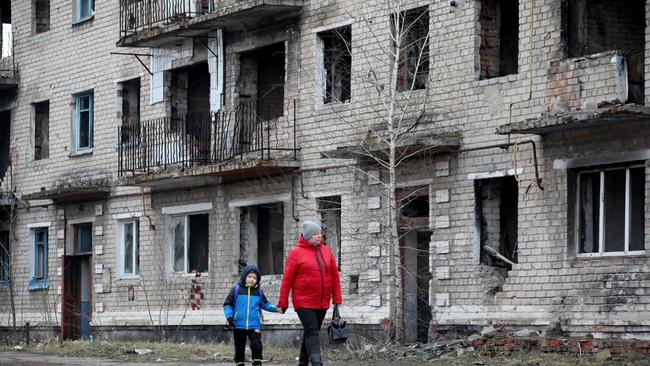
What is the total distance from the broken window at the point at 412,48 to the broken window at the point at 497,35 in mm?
1206

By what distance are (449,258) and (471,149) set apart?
6.00 ft

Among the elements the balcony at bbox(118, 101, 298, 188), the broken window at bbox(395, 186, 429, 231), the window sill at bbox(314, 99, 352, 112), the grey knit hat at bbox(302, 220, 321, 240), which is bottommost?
the grey knit hat at bbox(302, 220, 321, 240)

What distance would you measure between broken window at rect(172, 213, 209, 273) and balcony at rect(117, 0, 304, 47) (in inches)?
149

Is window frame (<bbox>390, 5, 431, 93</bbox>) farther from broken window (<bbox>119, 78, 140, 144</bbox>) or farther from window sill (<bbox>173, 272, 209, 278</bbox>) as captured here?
broken window (<bbox>119, 78, 140, 144</bbox>)

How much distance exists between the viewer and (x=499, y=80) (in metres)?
22.9

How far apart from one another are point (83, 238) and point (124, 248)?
204cm

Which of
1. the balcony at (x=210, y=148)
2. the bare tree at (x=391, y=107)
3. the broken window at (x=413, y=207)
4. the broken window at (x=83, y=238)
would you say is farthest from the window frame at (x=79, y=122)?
the broken window at (x=413, y=207)

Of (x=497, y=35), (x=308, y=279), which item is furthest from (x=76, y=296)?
(x=308, y=279)

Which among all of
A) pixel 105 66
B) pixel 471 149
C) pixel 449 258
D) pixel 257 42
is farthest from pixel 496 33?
pixel 105 66

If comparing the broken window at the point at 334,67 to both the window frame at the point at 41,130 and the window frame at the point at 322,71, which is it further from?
the window frame at the point at 41,130

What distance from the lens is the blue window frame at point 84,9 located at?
33897 millimetres

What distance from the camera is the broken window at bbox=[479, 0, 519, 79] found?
23.5 m

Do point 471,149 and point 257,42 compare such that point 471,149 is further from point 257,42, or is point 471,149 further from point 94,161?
point 94,161

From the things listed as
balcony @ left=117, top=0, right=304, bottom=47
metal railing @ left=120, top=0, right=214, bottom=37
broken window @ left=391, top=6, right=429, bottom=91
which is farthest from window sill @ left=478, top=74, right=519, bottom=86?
metal railing @ left=120, top=0, right=214, bottom=37
